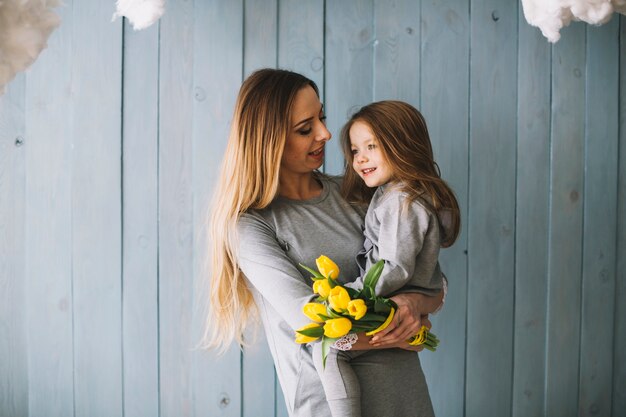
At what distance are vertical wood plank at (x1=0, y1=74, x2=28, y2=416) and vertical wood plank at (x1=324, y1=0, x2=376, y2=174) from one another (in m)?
0.86

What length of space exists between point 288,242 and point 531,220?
0.90 metres

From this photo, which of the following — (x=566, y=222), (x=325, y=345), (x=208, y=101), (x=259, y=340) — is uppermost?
(x=208, y=101)

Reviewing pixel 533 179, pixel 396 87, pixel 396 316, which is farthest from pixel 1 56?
pixel 533 179

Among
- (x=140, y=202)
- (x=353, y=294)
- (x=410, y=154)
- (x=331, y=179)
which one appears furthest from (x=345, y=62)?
(x=353, y=294)

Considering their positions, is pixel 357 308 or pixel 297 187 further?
pixel 297 187

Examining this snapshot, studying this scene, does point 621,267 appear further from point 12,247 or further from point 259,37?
point 12,247

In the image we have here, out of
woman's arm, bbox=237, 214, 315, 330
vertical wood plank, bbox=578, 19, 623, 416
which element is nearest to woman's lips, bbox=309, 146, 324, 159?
woman's arm, bbox=237, 214, 315, 330

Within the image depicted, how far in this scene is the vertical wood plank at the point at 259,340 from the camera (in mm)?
1795

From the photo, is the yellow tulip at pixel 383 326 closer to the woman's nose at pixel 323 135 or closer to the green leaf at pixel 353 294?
the green leaf at pixel 353 294

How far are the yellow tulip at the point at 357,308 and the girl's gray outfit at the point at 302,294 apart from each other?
126 millimetres

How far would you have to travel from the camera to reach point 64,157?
174 cm

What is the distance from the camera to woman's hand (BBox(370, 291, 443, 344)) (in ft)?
4.29

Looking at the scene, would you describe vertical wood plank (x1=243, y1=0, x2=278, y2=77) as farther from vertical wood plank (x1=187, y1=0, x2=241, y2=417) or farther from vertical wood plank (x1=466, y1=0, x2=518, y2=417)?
vertical wood plank (x1=466, y1=0, x2=518, y2=417)

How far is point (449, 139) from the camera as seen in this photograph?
74.7 inches
